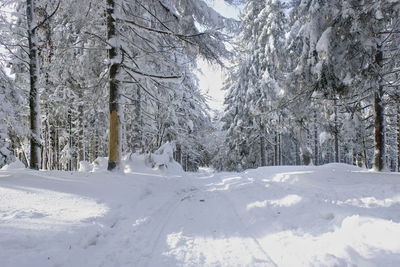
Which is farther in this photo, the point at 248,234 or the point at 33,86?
the point at 33,86

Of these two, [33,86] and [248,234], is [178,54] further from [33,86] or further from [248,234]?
[248,234]

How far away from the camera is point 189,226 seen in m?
5.46

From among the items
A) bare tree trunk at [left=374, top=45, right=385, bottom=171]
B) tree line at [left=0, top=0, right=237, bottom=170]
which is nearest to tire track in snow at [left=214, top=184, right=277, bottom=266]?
tree line at [left=0, top=0, right=237, bottom=170]

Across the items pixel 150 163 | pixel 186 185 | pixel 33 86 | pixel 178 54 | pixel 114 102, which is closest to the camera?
pixel 114 102

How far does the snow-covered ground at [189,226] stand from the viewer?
3.77 m

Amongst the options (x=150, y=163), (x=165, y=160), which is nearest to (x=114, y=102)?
(x=150, y=163)

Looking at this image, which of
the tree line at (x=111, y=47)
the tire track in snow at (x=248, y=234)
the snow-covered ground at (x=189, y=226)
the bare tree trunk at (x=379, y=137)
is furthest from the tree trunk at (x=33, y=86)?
the bare tree trunk at (x=379, y=137)

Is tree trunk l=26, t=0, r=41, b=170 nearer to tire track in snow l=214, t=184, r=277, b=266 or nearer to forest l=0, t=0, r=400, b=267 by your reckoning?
forest l=0, t=0, r=400, b=267

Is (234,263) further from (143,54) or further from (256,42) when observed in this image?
(256,42)

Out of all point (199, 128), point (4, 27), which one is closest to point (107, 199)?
point (4, 27)

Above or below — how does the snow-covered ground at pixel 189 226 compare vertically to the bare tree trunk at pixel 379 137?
below

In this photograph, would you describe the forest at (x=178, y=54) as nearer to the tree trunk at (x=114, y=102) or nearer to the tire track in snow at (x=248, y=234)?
the tree trunk at (x=114, y=102)

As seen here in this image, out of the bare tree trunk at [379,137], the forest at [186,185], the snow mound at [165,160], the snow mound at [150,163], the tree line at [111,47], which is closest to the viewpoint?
the forest at [186,185]

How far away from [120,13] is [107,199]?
6793 mm
